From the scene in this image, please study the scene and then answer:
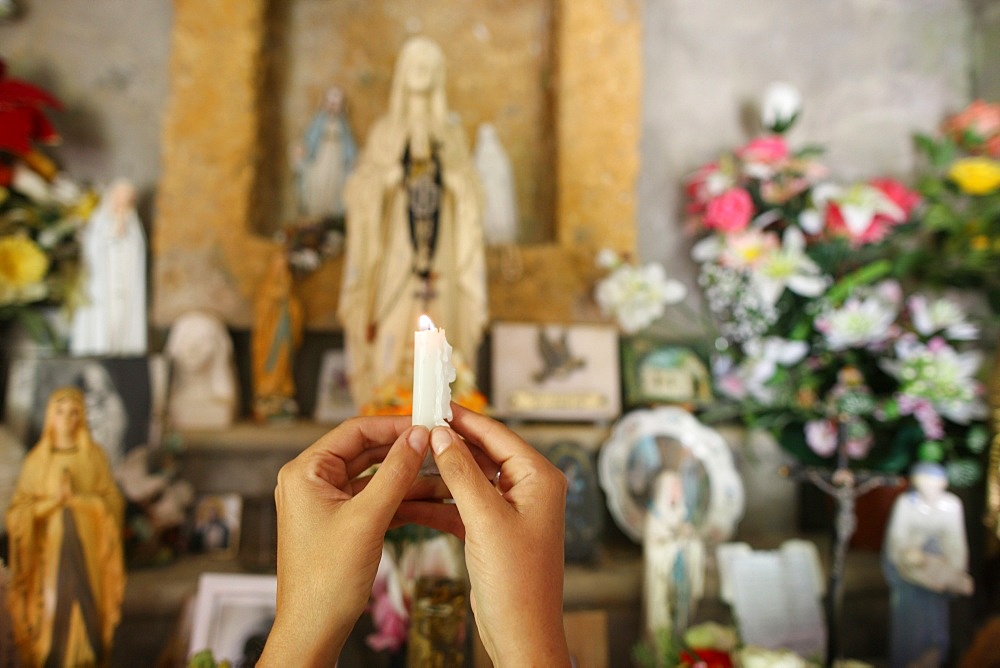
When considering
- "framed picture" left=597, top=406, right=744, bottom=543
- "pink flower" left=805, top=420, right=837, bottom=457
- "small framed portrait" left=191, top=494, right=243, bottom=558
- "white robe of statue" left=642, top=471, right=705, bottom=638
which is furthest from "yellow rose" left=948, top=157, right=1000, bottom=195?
"small framed portrait" left=191, top=494, right=243, bottom=558

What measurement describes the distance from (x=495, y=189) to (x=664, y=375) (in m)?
1.02

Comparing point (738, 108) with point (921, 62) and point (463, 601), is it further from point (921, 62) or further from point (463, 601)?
point (463, 601)

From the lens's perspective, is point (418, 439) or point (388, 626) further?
point (388, 626)

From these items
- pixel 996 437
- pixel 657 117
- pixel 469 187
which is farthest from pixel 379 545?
pixel 657 117

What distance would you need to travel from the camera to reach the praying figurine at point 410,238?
6.29 feet

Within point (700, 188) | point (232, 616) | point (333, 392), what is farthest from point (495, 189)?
point (232, 616)

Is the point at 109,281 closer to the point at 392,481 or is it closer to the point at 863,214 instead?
the point at 392,481

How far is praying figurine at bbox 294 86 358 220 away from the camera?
2504mm

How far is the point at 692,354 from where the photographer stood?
2.35 metres

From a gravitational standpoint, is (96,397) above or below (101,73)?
below

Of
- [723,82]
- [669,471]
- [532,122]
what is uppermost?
[723,82]

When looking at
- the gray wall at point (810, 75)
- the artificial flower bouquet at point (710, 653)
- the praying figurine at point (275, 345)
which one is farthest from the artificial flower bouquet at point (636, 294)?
the praying figurine at point (275, 345)

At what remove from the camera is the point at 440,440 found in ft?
2.26

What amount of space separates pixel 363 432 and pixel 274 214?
2.04 metres
